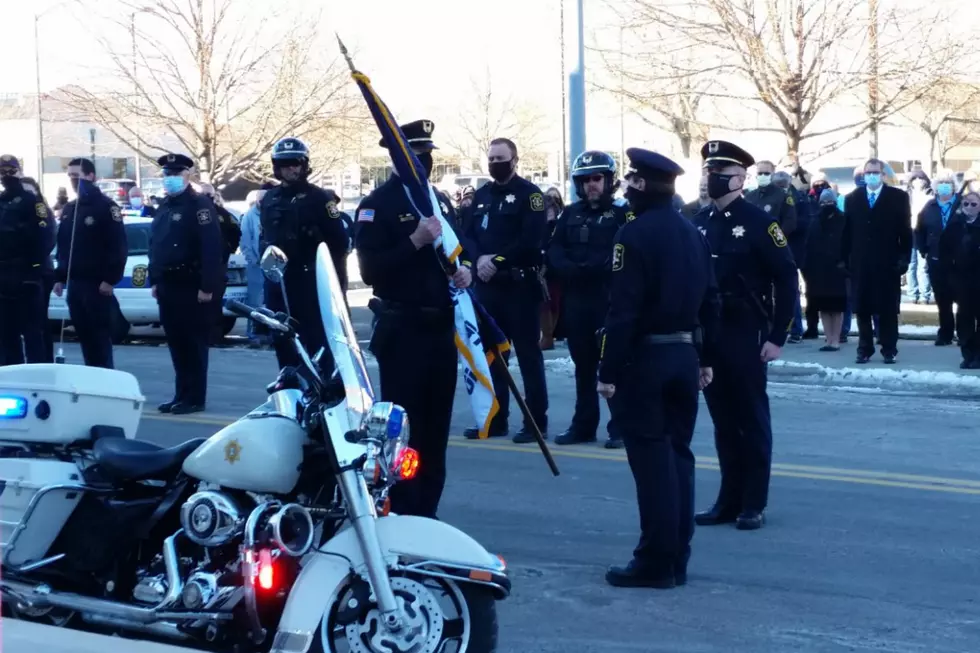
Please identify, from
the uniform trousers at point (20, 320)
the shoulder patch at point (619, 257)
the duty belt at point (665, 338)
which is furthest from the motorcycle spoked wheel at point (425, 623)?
the uniform trousers at point (20, 320)

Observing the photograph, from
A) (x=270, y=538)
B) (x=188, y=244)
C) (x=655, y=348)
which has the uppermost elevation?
(x=188, y=244)

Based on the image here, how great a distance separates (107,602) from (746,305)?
373 cm

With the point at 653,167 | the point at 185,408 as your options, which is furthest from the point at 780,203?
the point at 653,167

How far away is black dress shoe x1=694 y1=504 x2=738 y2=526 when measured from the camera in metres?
7.67

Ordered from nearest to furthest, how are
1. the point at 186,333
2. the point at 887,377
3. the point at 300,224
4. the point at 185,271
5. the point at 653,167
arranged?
1. the point at 653,167
2. the point at 300,224
3. the point at 185,271
4. the point at 186,333
5. the point at 887,377

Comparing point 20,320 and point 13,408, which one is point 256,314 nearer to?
point 13,408

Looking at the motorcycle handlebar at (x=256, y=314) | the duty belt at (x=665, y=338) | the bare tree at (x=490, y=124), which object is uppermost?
the bare tree at (x=490, y=124)

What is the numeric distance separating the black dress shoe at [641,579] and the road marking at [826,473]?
2.61 meters

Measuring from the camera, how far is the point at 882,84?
21750mm

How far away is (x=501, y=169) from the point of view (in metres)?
10.0

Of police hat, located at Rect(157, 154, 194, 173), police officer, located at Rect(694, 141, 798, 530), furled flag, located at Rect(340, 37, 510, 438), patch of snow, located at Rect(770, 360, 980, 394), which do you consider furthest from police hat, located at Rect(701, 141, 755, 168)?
patch of snow, located at Rect(770, 360, 980, 394)

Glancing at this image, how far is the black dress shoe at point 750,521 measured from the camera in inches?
296

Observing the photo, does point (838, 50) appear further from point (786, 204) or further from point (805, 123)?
point (786, 204)

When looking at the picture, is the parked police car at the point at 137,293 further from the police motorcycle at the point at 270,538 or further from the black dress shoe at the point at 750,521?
the police motorcycle at the point at 270,538
